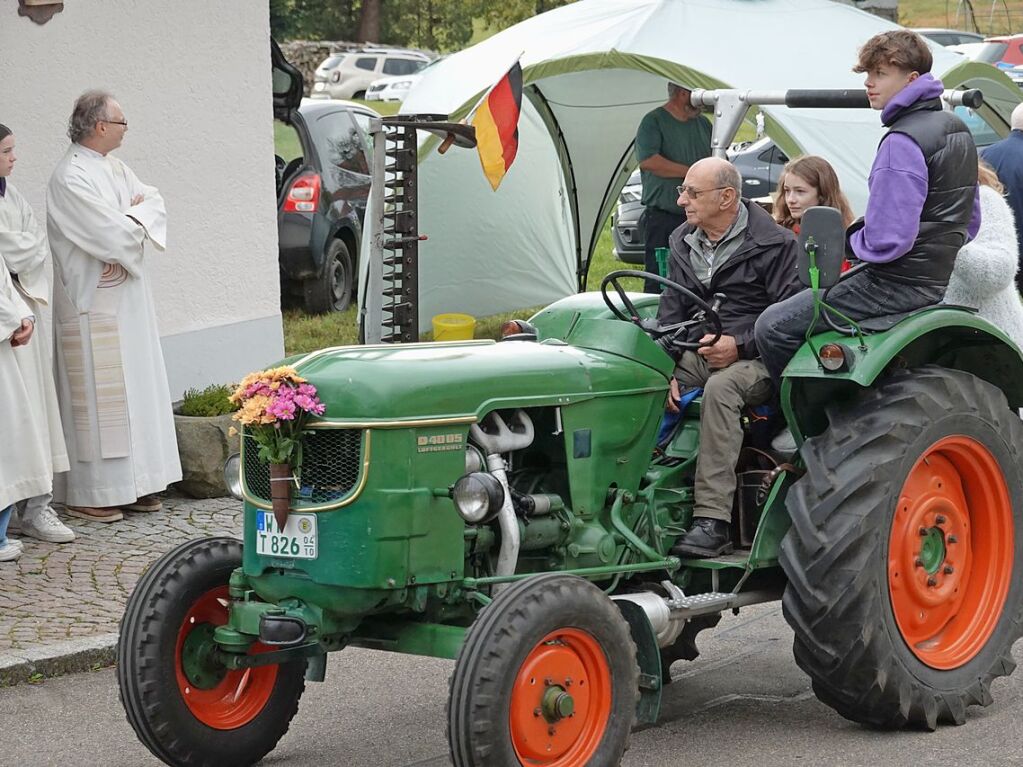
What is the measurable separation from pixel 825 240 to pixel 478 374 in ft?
3.72

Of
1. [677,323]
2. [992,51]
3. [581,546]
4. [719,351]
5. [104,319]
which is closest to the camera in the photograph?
[581,546]

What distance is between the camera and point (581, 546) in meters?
5.25

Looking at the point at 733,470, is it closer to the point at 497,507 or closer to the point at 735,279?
the point at 735,279

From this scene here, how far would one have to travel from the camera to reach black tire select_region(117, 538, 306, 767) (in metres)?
4.88

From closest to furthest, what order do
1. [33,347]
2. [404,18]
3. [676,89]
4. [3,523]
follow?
[3,523] < [33,347] < [676,89] < [404,18]

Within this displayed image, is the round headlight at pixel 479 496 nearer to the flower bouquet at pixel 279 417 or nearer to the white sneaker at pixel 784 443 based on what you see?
the flower bouquet at pixel 279 417

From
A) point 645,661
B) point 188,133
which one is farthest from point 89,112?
point 645,661

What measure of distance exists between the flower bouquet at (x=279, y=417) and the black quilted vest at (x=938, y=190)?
76.8 inches

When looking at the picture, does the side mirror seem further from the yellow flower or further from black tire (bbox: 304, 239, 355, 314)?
black tire (bbox: 304, 239, 355, 314)

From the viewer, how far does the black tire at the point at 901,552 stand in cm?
520

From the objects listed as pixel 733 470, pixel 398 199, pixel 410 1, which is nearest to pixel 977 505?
pixel 733 470

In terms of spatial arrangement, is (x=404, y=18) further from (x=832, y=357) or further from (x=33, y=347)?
(x=832, y=357)

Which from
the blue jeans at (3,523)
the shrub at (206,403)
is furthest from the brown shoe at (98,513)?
the shrub at (206,403)

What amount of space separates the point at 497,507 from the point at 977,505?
6.81 feet
